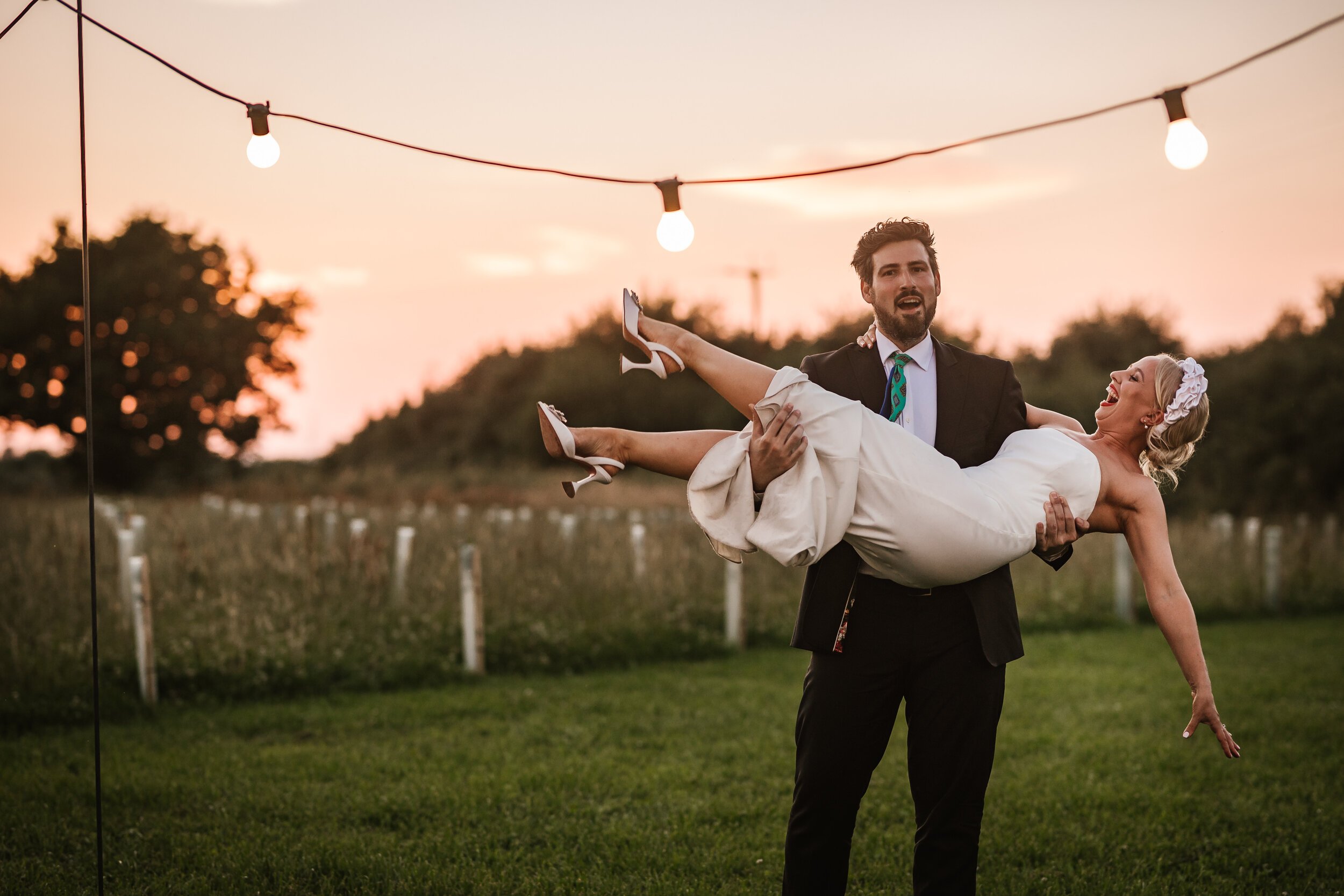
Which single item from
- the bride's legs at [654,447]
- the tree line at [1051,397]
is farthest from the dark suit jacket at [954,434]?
the tree line at [1051,397]

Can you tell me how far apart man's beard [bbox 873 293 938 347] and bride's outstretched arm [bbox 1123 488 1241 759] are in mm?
939

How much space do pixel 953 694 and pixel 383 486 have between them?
23568 mm

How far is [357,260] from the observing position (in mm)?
13273

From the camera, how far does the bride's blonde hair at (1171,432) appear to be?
362 centimetres

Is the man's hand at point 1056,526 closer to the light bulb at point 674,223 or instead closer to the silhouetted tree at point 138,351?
the light bulb at point 674,223

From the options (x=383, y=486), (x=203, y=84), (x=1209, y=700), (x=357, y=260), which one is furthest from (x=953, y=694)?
(x=383, y=486)

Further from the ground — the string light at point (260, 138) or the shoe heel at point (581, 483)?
the string light at point (260, 138)

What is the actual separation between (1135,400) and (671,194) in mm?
1905

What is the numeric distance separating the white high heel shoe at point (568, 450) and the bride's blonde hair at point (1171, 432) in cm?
190

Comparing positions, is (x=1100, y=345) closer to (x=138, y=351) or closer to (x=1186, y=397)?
(x=138, y=351)

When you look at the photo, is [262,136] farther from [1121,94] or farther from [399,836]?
[1121,94]

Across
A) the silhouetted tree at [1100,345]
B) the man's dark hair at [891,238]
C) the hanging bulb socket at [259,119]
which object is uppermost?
the silhouetted tree at [1100,345]

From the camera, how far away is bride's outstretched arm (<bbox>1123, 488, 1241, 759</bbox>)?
10.9 feet

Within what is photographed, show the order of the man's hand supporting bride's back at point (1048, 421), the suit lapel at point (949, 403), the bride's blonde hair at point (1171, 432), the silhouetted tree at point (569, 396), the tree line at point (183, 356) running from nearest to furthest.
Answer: the suit lapel at point (949, 403) → the bride's blonde hair at point (1171, 432) → the man's hand supporting bride's back at point (1048, 421) → the tree line at point (183, 356) → the silhouetted tree at point (569, 396)
